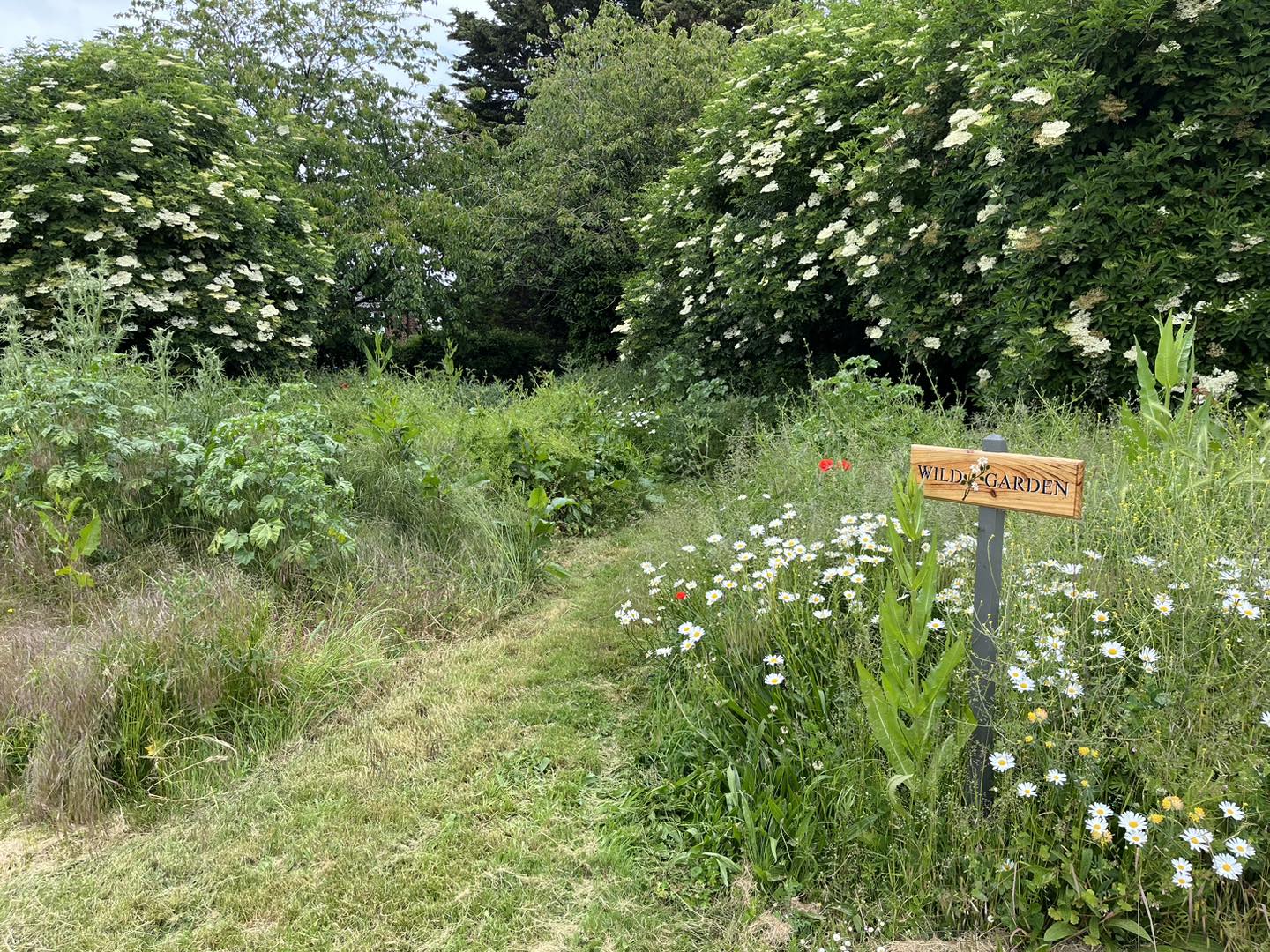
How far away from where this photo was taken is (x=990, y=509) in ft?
6.00

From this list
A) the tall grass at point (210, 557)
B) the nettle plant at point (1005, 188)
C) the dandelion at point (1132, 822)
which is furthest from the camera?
the nettle plant at point (1005, 188)

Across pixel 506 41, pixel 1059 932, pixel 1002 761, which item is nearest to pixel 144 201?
pixel 1002 761

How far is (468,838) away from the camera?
206 centimetres

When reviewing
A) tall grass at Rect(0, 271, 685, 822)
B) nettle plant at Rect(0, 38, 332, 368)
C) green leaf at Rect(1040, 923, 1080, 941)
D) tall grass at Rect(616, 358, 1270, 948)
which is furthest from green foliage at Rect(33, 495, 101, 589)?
Result: nettle plant at Rect(0, 38, 332, 368)

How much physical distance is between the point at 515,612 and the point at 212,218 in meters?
6.08

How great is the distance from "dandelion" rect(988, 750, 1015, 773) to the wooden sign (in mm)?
599

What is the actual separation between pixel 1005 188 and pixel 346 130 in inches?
424

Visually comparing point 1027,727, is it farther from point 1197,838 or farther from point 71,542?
point 71,542

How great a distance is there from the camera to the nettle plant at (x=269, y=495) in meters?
3.21

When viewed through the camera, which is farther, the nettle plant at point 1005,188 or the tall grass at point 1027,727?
the nettle plant at point 1005,188

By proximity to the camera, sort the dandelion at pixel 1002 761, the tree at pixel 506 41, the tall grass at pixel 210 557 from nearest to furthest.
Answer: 1. the dandelion at pixel 1002 761
2. the tall grass at pixel 210 557
3. the tree at pixel 506 41

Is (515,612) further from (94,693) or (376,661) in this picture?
(94,693)

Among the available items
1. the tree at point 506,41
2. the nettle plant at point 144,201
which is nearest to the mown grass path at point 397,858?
the nettle plant at point 144,201

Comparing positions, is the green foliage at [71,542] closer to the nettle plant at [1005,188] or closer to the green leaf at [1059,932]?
the green leaf at [1059,932]
